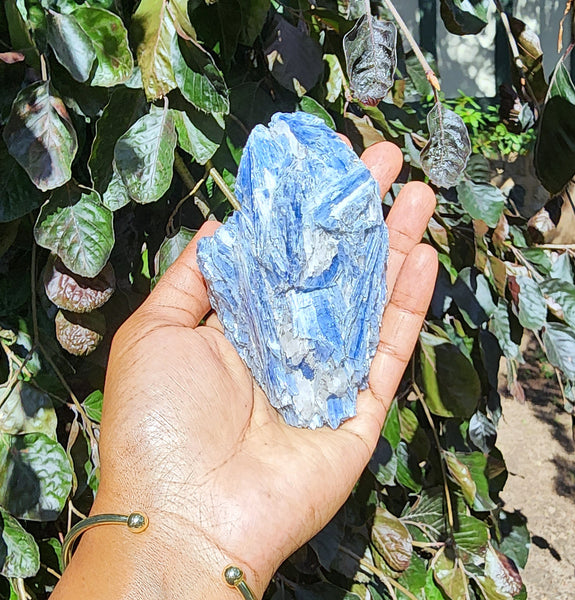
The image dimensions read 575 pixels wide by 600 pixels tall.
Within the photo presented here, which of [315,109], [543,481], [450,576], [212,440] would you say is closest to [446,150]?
[315,109]

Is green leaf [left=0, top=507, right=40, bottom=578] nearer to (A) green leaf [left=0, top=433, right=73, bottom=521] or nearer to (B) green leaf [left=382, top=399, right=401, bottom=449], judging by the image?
(A) green leaf [left=0, top=433, right=73, bottom=521]

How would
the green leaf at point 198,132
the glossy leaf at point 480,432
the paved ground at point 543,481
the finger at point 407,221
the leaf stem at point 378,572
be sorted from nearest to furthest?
the green leaf at point 198,132 → the finger at point 407,221 → the leaf stem at point 378,572 → the glossy leaf at point 480,432 → the paved ground at point 543,481

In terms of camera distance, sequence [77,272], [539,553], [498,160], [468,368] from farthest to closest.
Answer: [498,160] → [539,553] → [468,368] → [77,272]

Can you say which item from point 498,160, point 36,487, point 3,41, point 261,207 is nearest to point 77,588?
point 36,487

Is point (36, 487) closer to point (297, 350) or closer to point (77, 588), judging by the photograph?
point (77, 588)

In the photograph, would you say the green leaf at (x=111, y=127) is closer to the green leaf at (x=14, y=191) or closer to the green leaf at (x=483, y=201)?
the green leaf at (x=14, y=191)

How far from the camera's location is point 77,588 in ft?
2.46

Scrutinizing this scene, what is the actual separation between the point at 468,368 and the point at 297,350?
303 mm

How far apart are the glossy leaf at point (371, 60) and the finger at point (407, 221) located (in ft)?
0.82

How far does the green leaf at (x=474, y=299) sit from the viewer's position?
1.15 metres

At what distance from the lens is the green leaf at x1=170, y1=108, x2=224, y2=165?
0.78 metres

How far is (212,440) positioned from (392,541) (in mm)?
456

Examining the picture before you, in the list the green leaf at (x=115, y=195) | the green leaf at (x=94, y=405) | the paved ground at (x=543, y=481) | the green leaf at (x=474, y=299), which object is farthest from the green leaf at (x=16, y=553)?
the paved ground at (x=543, y=481)

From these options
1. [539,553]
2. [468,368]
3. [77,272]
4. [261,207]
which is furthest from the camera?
[539,553]
